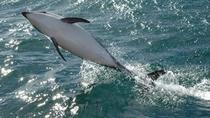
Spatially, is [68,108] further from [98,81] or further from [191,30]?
[191,30]

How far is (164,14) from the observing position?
23.2 metres

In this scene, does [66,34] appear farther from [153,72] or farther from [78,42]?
[153,72]

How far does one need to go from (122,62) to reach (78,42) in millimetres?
4619

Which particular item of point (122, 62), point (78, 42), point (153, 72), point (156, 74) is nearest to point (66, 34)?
point (78, 42)

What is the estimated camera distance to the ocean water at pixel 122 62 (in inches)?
595

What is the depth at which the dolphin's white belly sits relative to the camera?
14344 millimetres

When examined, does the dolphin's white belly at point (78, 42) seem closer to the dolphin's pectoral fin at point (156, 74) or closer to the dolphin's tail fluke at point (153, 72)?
the dolphin's tail fluke at point (153, 72)

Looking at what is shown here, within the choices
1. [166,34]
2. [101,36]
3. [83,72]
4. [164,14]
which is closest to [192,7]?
[164,14]

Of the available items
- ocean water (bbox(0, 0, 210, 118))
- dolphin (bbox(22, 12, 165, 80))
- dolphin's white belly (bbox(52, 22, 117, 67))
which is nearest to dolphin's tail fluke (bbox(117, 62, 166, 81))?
ocean water (bbox(0, 0, 210, 118))

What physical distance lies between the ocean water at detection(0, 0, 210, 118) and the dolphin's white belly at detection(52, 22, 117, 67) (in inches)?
70.8

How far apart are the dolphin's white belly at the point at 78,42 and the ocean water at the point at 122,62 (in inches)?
70.8

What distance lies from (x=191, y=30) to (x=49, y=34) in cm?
885

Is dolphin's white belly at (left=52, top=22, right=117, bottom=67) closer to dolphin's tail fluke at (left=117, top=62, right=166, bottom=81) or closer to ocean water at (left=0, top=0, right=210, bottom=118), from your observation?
dolphin's tail fluke at (left=117, top=62, right=166, bottom=81)

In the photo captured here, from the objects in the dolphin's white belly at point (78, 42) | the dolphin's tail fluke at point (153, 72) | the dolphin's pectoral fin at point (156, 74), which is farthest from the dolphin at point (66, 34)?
the dolphin's pectoral fin at point (156, 74)
